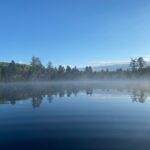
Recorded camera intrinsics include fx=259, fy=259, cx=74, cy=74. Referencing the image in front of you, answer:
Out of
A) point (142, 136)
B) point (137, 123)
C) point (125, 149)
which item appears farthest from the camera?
point (137, 123)

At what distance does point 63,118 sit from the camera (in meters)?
28.5

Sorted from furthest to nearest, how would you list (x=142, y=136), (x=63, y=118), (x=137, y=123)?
(x=63, y=118)
(x=137, y=123)
(x=142, y=136)

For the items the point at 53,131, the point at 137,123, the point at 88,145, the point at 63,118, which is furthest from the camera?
the point at 63,118

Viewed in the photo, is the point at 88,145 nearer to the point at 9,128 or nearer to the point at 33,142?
the point at 33,142

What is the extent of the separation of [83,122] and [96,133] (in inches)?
194

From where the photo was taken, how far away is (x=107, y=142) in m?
18.7

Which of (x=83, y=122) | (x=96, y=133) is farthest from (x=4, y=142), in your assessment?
(x=83, y=122)

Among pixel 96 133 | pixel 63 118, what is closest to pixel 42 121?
pixel 63 118

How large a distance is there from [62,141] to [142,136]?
6.30m

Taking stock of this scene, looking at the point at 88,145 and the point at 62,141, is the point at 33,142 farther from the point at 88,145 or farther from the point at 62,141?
the point at 88,145

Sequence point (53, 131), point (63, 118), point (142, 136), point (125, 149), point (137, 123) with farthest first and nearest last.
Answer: point (63, 118) < point (137, 123) < point (53, 131) < point (142, 136) < point (125, 149)

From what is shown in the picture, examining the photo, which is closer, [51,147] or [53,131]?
[51,147]

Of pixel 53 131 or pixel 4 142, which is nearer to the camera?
pixel 4 142

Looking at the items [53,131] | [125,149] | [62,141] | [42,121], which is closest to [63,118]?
[42,121]
